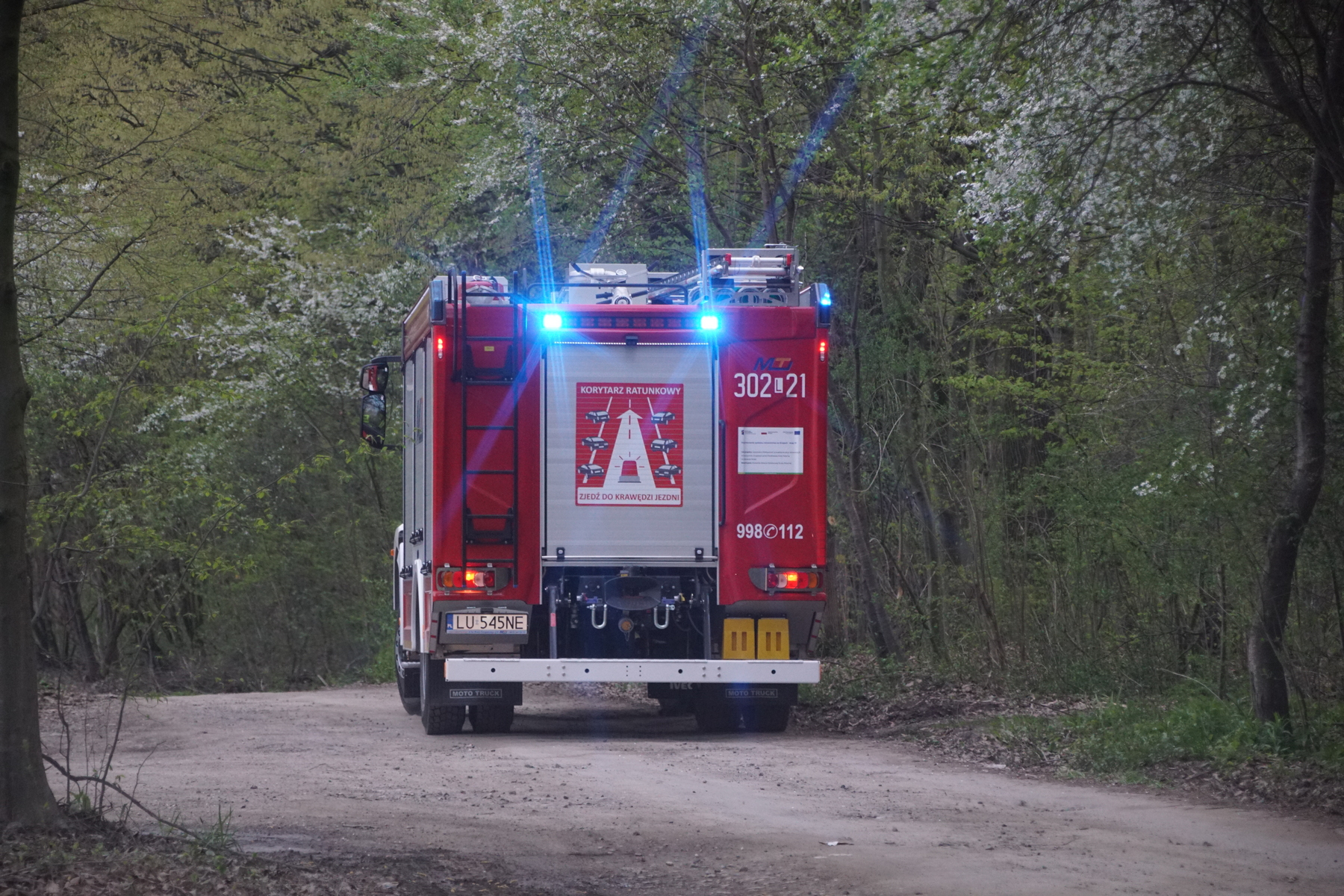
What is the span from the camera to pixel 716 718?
14.1m

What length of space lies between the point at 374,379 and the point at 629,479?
3.35 m

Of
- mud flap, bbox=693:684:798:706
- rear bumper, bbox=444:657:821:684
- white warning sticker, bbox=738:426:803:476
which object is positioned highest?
white warning sticker, bbox=738:426:803:476

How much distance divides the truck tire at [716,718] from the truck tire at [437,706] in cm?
209

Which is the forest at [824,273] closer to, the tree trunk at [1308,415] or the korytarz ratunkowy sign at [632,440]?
the tree trunk at [1308,415]

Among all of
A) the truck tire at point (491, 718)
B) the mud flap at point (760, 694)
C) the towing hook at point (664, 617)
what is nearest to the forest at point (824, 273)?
the truck tire at point (491, 718)

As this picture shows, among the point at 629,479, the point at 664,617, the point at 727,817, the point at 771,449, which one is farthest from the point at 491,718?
the point at 727,817

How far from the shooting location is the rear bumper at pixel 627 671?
1241cm

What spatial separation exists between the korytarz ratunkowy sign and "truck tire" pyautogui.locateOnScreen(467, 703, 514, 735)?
7.19 ft

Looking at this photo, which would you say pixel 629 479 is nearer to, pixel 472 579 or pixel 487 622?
pixel 472 579

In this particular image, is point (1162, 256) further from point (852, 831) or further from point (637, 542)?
point (852, 831)

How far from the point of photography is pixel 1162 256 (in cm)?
1444

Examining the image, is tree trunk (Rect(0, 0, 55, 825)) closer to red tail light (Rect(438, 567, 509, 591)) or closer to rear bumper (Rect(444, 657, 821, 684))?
rear bumper (Rect(444, 657, 821, 684))

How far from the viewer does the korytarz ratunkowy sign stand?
13000mm

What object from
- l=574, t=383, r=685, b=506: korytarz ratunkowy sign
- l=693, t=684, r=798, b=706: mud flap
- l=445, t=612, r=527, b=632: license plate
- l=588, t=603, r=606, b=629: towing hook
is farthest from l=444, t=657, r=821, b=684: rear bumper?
l=574, t=383, r=685, b=506: korytarz ratunkowy sign
